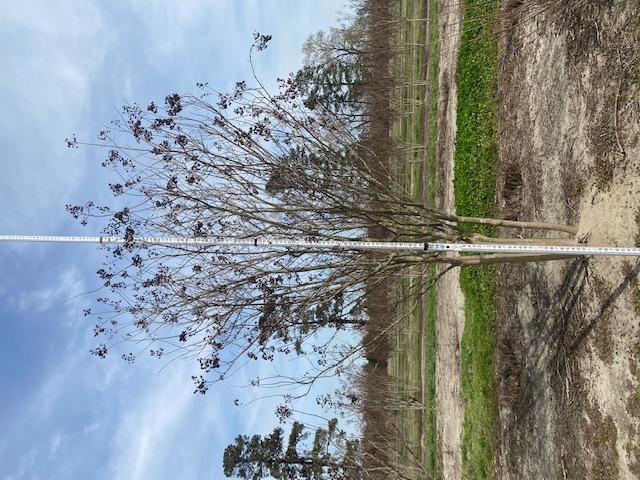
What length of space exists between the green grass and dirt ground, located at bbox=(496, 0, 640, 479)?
52 cm

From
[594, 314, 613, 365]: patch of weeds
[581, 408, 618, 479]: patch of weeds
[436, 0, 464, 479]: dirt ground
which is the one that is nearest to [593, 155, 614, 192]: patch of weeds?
[594, 314, 613, 365]: patch of weeds

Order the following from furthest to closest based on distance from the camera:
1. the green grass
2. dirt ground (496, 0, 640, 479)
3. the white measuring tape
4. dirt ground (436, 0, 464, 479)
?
dirt ground (436, 0, 464, 479)
the green grass
dirt ground (496, 0, 640, 479)
the white measuring tape

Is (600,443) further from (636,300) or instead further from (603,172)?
(603,172)

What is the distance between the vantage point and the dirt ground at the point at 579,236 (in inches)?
271

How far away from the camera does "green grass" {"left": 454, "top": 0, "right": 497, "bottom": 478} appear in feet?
38.4

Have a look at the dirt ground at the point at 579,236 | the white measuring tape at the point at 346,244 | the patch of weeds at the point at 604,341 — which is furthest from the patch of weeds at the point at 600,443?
the white measuring tape at the point at 346,244

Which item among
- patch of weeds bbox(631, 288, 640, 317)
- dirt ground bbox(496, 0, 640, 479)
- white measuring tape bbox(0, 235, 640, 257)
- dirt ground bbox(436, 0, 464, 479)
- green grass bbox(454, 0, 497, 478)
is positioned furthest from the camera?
dirt ground bbox(436, 0, 464, 479)

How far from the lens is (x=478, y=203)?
12.8m

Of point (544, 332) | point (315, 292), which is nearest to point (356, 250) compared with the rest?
point (315, 292)

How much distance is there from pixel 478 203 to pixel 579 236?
520 centimetres

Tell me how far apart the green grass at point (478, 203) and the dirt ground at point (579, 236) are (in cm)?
52

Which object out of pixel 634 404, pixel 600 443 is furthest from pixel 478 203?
pixel 634 404

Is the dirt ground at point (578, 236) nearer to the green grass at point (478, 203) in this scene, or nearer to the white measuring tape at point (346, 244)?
the green grass at point (478, 203)

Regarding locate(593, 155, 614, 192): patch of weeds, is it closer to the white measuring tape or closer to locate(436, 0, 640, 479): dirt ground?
locate(436, 0, 640, 479): dirt ground
